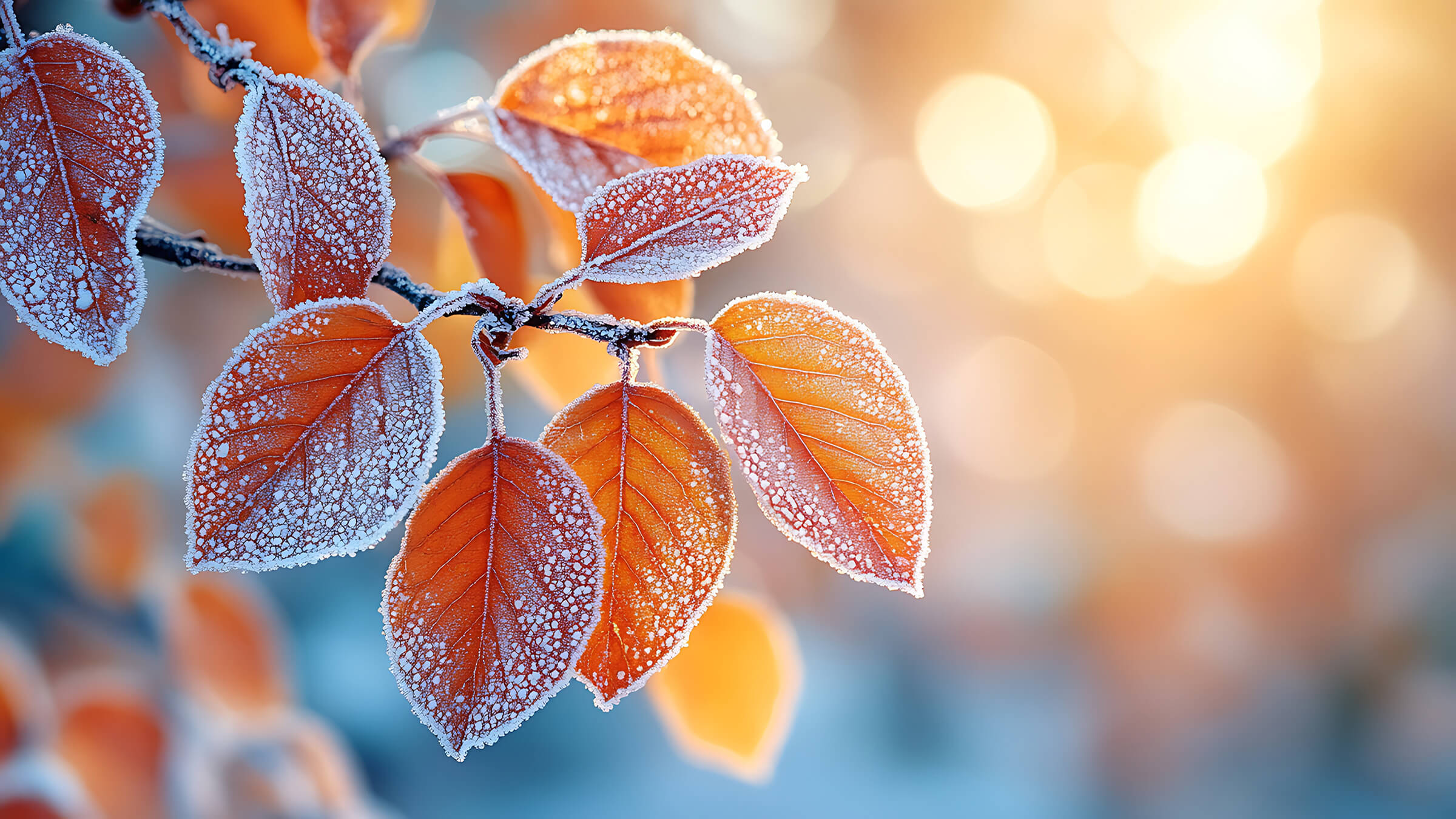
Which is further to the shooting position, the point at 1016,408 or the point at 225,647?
the point at 1016,408

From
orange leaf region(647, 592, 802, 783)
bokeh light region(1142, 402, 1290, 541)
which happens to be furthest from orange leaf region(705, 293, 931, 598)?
bokeh light region(1142, 402, 1290, 541)

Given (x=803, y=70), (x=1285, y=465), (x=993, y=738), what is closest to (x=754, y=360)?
(x=803, y=70)

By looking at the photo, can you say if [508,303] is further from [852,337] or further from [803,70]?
[803,70]

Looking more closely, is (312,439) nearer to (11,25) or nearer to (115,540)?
(11,25)

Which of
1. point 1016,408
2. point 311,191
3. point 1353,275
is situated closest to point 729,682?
point 311,191

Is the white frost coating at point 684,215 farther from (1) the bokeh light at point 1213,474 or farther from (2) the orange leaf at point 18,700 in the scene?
(1) the bokeh light at point 1213,474

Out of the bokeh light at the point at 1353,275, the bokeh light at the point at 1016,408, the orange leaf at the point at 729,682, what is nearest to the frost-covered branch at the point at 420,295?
the orange leaf at the point at 729,682

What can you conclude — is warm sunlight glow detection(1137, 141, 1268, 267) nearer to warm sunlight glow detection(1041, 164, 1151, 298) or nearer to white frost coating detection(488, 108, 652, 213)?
warm sunlight glow detection(1041, 164, 1151, 298)
